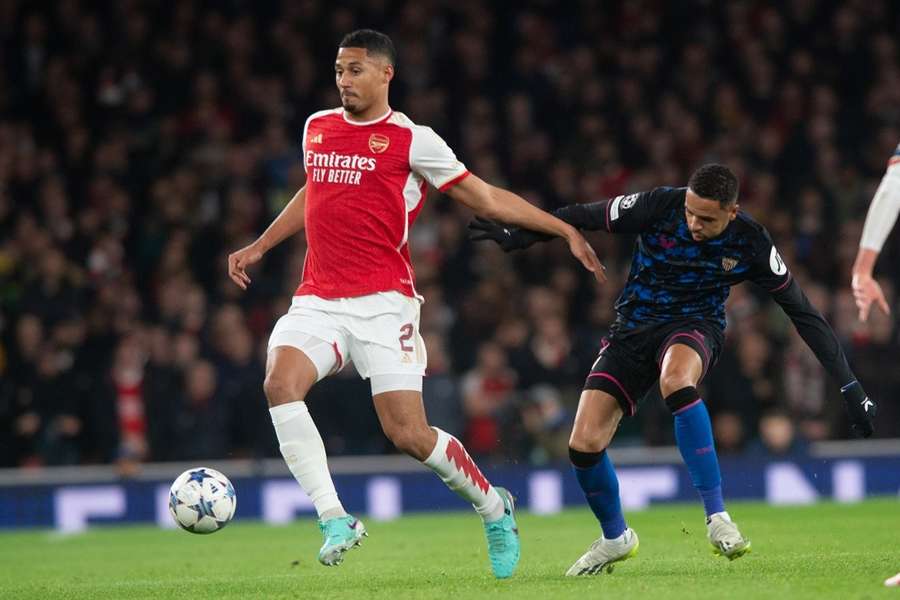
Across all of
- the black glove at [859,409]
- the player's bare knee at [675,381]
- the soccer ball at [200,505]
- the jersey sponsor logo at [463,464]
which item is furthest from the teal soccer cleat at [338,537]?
the black glove at [859,409]

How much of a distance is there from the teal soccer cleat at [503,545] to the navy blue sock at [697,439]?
2.77ft

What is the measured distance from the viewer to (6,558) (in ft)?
34.2

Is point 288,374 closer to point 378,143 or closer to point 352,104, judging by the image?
point 378,143

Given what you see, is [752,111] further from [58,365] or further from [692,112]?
[58,365]

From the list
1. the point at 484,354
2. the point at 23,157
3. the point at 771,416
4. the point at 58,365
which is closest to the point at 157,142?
the point at 23,157

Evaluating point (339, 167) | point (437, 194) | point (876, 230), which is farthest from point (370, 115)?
point (437, 194)

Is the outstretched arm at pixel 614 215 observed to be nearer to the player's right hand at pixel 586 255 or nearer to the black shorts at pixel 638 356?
the player's right hand at pixel 586 255

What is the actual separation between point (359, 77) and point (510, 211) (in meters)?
0.89

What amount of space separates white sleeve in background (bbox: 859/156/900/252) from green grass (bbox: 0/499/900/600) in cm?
138

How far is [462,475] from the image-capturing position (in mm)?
6957

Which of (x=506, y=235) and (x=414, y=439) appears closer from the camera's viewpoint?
(x=414, y=439)

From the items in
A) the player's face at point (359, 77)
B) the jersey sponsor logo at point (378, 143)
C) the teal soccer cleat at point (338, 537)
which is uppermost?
the player's face at point (359, 77)

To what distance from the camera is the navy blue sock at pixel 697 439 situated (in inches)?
281

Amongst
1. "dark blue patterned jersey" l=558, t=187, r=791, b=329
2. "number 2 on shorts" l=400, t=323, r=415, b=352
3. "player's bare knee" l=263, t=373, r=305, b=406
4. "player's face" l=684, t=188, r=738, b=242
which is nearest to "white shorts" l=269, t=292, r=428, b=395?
"number 2 on shorts" l=400, t=323, r=415, b=352
